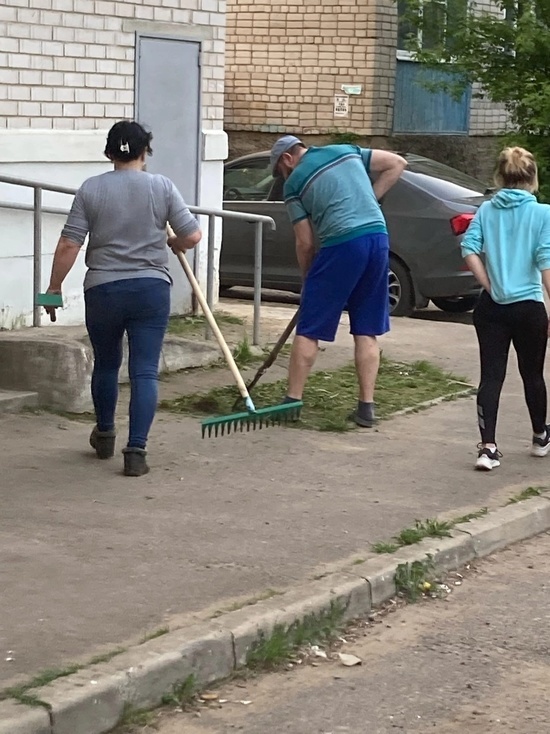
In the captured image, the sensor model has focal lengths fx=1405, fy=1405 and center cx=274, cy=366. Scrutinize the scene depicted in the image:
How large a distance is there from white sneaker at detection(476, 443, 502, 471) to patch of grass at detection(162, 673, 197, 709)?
316cm

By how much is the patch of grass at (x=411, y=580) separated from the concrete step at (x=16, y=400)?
10.4ft

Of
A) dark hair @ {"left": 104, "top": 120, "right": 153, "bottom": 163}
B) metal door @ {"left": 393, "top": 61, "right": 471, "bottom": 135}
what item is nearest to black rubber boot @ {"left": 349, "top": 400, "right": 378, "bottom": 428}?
dark hair @ {"left": 104, "top": 120, "right": 153, "bottom": 163}

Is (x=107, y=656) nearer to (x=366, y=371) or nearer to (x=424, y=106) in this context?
(x=366, y=371)

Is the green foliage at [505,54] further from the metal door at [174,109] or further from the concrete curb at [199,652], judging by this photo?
the concrete curb at [199,652]

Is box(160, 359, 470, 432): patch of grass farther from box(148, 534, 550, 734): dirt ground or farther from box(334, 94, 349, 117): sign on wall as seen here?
box(334, 94, 349, 117): sign on wall

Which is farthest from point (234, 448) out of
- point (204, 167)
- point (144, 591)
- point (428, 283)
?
point (428, 283)

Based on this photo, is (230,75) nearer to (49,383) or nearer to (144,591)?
(49,383)

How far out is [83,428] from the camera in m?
7.92

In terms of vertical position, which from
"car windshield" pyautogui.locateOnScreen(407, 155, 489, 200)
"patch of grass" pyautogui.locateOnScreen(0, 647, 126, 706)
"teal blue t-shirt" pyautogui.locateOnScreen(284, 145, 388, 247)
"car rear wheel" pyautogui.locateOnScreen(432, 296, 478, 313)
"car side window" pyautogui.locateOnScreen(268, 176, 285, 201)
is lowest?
"car rear wheel" pyautogui.locateOnScreen(432, 296, 478, 313)

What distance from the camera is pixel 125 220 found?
6781 mm

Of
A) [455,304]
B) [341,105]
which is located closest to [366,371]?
[455,304]

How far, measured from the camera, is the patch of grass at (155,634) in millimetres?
4628

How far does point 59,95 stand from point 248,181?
4.32 metres

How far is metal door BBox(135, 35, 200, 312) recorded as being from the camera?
10.7m
